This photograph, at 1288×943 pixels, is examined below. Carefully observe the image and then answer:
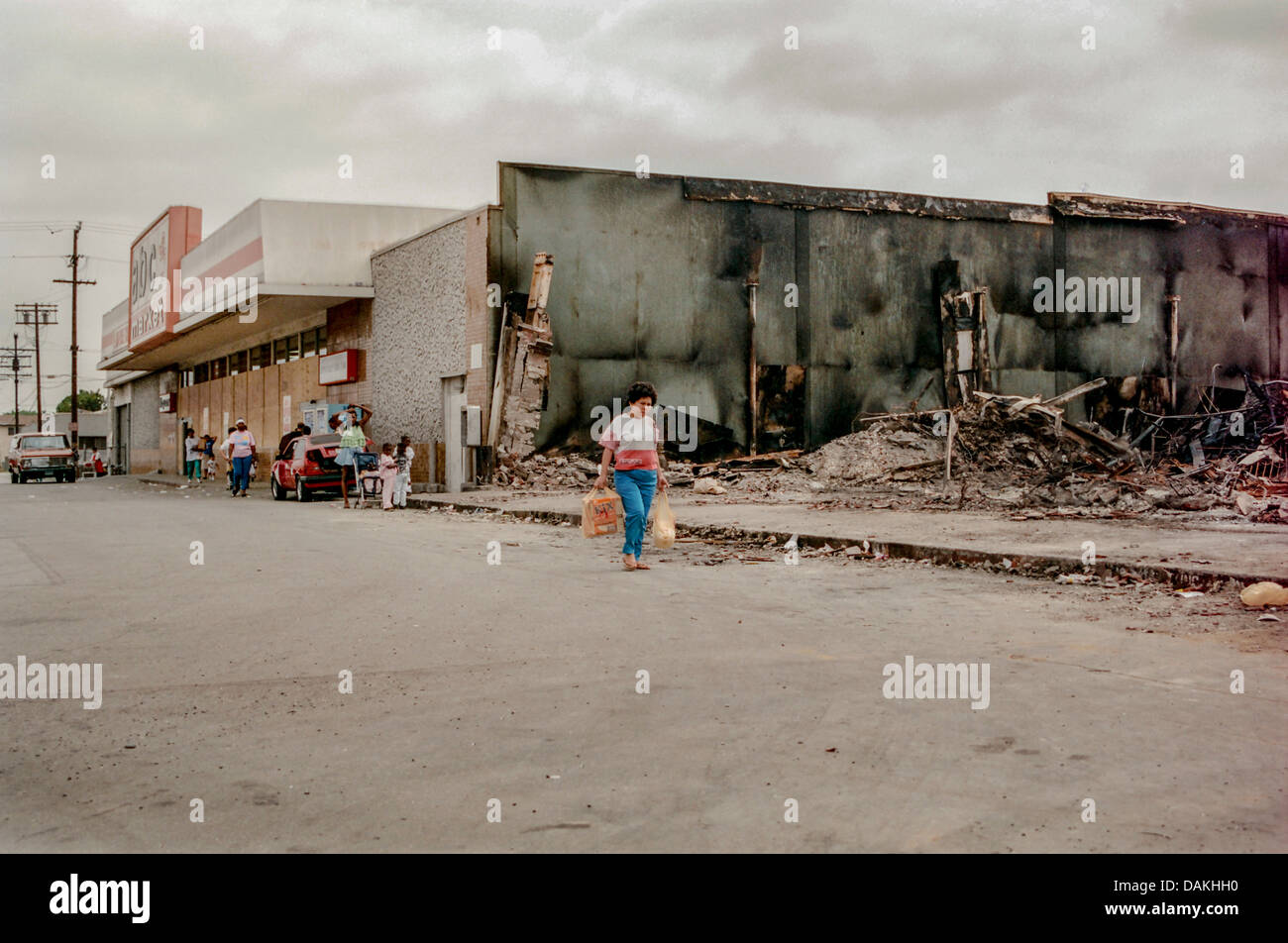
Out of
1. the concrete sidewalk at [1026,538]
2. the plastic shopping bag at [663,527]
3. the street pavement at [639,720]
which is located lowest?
the street pavement at [639,720]

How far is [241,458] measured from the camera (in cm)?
2883

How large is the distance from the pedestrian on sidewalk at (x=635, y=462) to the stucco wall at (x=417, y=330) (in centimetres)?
1510

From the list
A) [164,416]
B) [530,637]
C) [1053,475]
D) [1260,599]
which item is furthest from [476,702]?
[164,416]

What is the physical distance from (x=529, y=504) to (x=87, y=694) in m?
14.1

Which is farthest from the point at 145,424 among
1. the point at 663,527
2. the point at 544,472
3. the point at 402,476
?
the point at 663,527

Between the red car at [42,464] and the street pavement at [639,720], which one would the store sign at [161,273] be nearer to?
the red car at [42,464]

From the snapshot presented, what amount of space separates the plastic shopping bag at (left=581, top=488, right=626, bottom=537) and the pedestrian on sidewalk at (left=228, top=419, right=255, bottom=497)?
62.4ft

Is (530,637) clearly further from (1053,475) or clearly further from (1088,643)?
(1053,475)

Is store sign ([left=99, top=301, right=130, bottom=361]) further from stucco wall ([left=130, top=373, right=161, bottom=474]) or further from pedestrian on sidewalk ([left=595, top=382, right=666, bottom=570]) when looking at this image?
pedestrian on sidewalk ([left=595, top=382, right=666, bottom=570])

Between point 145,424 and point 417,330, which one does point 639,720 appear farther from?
point 145,424

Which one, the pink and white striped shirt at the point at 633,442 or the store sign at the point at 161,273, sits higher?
the store sign at the point at 161,273

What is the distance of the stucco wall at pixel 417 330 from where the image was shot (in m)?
26.6

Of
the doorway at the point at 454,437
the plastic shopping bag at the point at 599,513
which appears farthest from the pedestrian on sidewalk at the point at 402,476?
the plastic shopping bag at the point at 599,513
